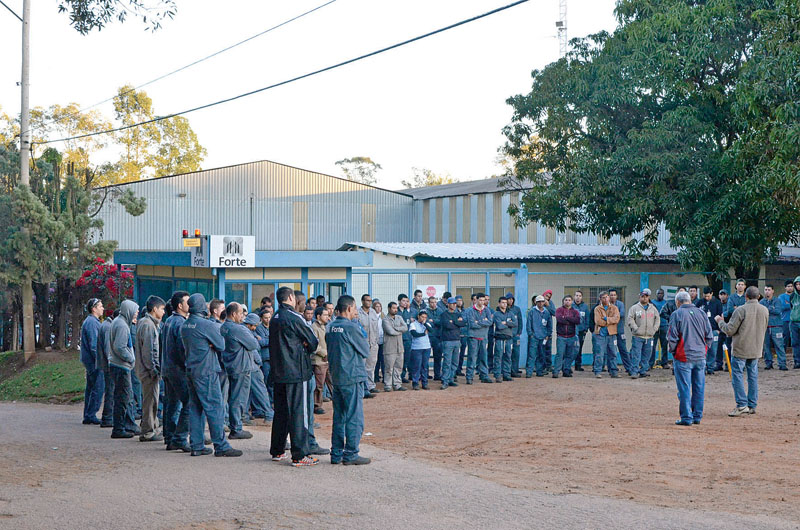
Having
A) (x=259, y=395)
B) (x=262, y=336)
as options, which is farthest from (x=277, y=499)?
(x=262, y=336)

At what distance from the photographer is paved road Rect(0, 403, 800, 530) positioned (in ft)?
23.1

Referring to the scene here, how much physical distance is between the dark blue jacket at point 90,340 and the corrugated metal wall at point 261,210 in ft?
89.8

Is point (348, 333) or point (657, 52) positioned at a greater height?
→ point (657, 52)

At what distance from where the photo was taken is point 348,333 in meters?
9.58

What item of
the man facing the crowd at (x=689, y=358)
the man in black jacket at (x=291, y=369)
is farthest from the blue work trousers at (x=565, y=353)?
the man in black jacket at (x=291, y=369)

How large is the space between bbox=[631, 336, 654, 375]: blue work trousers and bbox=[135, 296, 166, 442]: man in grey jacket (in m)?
11.3

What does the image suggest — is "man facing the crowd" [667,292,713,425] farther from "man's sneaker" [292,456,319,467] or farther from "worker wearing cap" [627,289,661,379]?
"worker wearing cap" [627,289,661,379]

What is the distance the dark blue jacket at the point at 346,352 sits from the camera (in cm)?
948

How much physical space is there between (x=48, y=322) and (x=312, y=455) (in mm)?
18624

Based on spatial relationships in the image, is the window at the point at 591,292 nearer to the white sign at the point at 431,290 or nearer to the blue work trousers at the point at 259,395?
the white sign at the point at 431,290

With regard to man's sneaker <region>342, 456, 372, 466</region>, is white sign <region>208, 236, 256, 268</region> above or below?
above

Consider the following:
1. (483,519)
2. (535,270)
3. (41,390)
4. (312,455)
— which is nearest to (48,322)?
(41,390)

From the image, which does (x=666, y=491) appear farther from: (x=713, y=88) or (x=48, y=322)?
(x=48, y=322)

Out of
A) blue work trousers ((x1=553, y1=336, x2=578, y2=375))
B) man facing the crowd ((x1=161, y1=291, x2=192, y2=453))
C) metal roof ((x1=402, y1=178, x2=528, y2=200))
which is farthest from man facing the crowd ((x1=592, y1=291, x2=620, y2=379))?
metal roof ((x1=402, y1=178, x2=528, y2=200))
